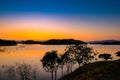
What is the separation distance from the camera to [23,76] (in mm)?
90375

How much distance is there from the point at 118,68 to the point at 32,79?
134 feet

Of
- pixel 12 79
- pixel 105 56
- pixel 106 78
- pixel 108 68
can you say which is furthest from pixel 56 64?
pixel 105 56

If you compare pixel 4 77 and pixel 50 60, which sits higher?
pixel 50 60

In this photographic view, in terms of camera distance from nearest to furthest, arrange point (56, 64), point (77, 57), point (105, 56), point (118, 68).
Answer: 1. point (118, 68)
2. point (56, 64)
3. point (77, 57)
4. point (105, 56)

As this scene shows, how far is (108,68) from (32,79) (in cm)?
3806

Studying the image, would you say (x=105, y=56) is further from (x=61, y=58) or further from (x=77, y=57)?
(x=61, y=58)

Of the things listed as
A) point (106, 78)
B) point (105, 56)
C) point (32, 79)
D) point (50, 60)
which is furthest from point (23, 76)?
point (105, 56)

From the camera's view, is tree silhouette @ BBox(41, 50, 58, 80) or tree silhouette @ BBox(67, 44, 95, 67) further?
tree silhouette @ BBox(67, 44, 95, 67)

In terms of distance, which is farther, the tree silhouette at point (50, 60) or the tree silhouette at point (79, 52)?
the tree silhouette at point (79, 52)

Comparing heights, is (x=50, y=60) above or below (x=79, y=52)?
below

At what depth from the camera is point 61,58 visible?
110m

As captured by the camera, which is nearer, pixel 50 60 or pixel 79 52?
pixel 50 60

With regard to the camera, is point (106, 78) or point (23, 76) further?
point (23, 76)

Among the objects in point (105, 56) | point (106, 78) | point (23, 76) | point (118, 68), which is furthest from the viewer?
point (105, 56)
